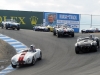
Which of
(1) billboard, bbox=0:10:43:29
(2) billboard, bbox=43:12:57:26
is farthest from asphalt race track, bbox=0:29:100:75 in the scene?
(2) billboard, bbox=43:12:57:26

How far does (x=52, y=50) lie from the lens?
878 inches

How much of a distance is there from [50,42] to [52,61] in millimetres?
→ 8460

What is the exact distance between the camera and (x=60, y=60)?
699 inches

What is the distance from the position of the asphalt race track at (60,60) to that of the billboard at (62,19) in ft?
47.3

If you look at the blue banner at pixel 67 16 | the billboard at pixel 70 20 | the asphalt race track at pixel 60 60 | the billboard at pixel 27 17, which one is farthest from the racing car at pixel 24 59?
the blue banner at pixel 67 16

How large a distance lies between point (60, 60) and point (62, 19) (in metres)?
26.6

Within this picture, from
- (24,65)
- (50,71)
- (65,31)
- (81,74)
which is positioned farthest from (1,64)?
(65,31)

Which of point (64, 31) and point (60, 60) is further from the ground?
point (64, 31)

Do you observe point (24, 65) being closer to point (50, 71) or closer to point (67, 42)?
point (50, 71)

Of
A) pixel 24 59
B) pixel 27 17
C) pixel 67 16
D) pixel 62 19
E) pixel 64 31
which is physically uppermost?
pixel 67 16

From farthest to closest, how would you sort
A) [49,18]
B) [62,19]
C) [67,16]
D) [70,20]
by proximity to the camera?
[67,16], [70,20], [62,19], [49,18]

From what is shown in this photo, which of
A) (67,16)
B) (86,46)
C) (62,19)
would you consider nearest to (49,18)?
(62,19)

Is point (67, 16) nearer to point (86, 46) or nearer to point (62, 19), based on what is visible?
point (62, 19)

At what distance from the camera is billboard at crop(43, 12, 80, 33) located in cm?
4310
